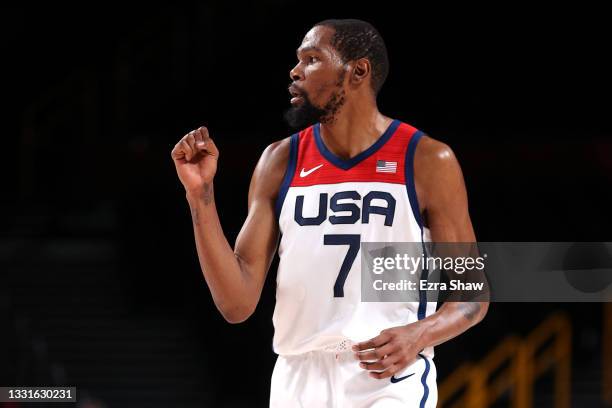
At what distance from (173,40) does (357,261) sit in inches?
442

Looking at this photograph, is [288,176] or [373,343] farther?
[288,176]

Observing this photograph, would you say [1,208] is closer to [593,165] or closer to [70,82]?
[70,82]

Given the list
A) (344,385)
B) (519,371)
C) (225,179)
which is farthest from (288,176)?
(225,179)

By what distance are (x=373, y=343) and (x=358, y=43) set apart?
3.49ft

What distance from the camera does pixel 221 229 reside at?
11.1 ft

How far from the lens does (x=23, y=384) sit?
361 inches

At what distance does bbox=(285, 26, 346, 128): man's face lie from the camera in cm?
360

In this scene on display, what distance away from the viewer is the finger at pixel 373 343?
3152 millimetres

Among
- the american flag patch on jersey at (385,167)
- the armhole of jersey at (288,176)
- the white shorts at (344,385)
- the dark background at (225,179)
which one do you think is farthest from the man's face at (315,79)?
the dark background at (225,179)

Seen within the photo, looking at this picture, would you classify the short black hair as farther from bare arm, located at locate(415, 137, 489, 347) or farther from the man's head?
bare arm, located at locate(415, 137, 489, 347)

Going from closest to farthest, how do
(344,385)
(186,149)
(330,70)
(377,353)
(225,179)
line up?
(377,353) → (186,149) → (344,385) → (330,70) → (225,179)

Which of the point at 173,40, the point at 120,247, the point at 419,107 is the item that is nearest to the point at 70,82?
the point at 173,40

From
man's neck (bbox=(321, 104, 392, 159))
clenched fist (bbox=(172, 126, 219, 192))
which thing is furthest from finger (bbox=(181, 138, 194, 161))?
man's neck (bbox=(321, 104, 392, 159))

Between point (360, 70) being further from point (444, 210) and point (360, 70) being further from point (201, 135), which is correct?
point (201, 135)
